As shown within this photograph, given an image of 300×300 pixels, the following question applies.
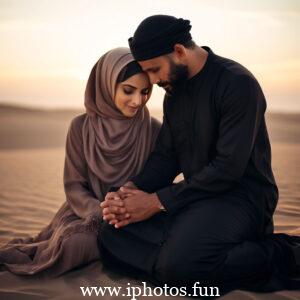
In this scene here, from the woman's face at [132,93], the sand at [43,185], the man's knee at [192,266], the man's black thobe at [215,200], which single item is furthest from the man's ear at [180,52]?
the sand at [43,185]

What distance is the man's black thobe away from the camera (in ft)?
11.8

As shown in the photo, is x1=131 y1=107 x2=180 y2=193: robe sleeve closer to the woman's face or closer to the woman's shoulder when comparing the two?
the woman's face

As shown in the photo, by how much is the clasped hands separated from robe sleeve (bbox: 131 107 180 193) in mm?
314

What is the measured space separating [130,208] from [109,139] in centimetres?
70

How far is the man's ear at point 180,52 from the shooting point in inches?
149

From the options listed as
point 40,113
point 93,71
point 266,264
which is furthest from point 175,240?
point 40,113

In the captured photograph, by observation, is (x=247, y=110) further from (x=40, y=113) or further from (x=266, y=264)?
(x=40, y=113)

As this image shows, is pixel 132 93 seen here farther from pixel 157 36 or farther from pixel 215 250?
pixel 215 250

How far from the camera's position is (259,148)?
382 centimetres

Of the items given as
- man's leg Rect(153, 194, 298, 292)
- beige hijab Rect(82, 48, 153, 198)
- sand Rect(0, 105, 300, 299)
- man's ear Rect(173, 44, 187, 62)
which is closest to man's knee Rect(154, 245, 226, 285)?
man's leg Rect(153, 194, 298, 292)

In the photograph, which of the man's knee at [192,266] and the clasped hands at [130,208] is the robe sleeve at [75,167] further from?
the man's knee at [192,266]

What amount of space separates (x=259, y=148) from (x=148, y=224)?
83cm

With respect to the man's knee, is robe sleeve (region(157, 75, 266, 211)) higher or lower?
higher

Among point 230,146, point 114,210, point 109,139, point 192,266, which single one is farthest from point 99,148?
point 192,266
